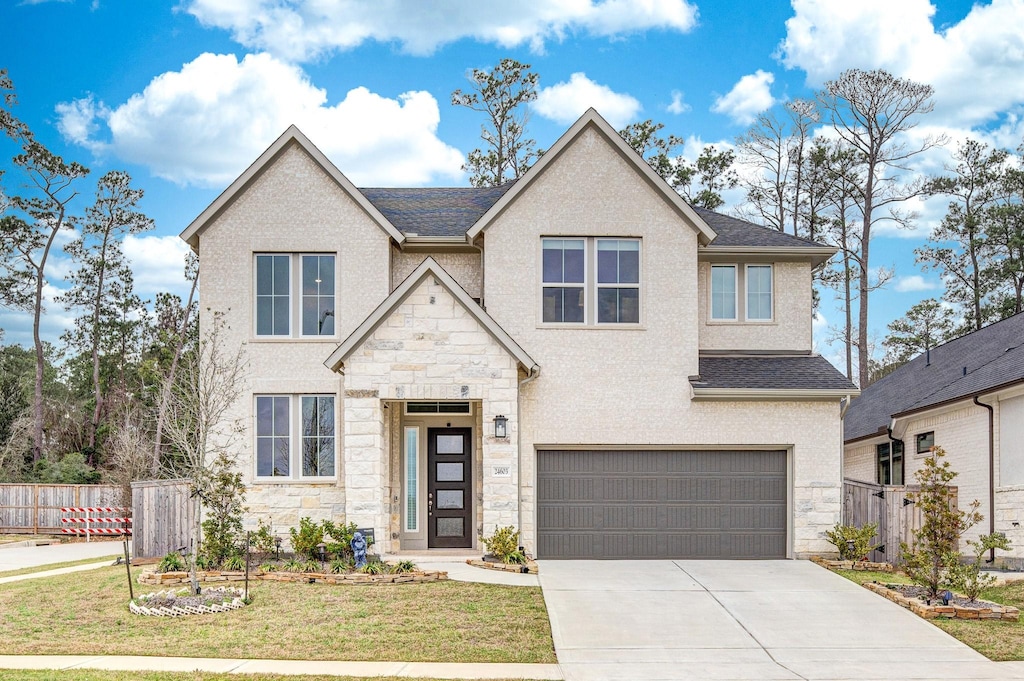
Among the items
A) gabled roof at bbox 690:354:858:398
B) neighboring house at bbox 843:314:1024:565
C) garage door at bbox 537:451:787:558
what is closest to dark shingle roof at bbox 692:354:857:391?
gabled roof at bbox 690:354:858:398

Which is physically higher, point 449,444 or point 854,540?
point 449,444

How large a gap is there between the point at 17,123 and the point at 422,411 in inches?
1306

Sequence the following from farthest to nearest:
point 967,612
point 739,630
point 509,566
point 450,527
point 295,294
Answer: point 295,294
point 450,527
point 509,566
point 967,612
point 739,630

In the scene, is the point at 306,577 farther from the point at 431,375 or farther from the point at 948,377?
the point at 948,377

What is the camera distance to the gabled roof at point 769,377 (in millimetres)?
17672

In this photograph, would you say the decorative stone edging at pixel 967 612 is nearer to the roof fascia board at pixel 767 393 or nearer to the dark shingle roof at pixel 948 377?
the roof fascia board at pixel 767 393

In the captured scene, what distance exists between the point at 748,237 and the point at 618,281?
3.31m

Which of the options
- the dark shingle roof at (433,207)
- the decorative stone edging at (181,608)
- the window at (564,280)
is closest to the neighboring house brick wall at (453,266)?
the dark shingle roof at (433,207)

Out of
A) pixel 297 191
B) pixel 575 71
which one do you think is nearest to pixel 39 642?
pixel 297 191

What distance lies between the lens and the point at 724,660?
1097 centimetres

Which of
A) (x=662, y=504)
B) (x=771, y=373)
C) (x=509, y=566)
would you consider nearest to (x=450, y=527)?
(x=509, y=566)

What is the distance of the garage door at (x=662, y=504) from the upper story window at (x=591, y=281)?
259 centimetres

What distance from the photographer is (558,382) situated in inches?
714

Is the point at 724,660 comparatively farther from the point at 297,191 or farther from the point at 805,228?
the point at 805,228
